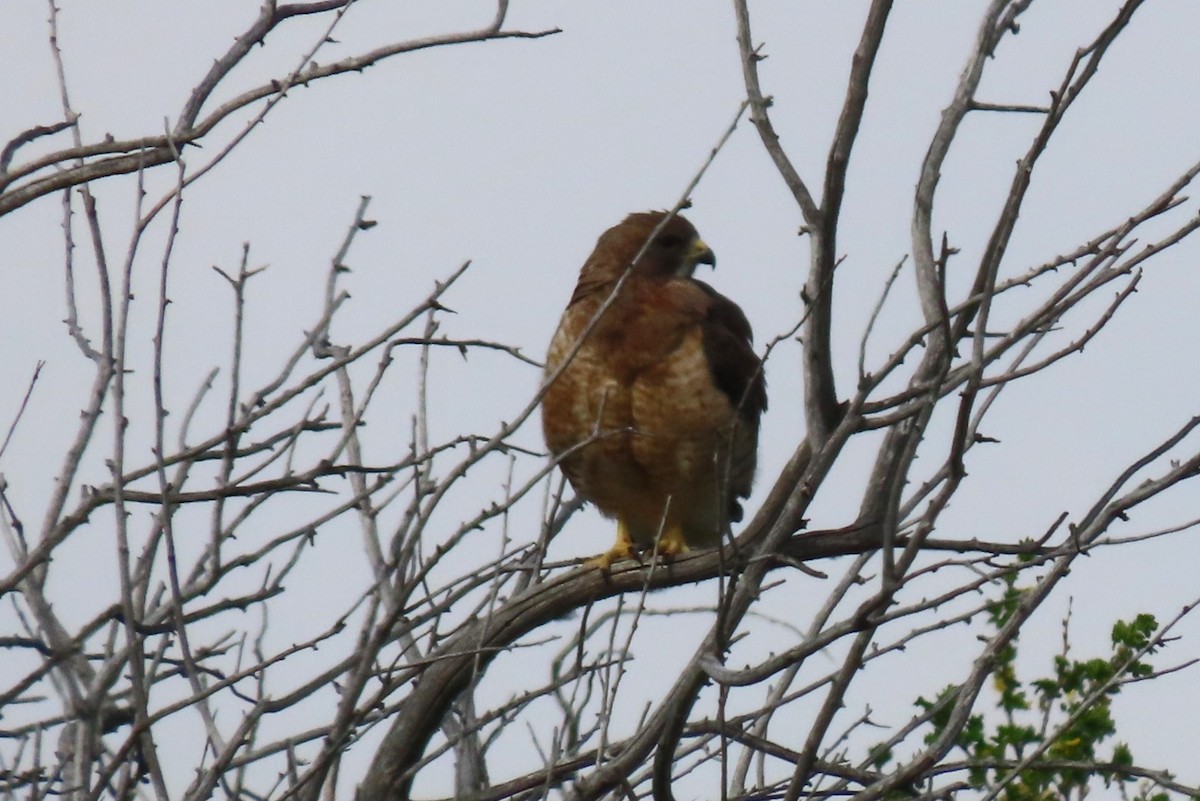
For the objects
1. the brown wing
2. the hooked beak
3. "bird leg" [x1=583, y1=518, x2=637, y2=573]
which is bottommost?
"bird leg" [x1=583, y1=518, x2=637, y2=573]

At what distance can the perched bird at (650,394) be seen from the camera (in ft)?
18.5

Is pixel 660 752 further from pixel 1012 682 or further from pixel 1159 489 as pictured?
pixel 1012 682

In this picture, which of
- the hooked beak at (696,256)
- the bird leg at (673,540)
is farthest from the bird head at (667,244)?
the bird leg at (673,540)

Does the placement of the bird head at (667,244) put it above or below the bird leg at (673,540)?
above

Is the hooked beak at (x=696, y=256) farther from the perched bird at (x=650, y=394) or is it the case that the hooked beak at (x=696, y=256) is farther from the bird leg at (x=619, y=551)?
the bird leg at (x=619, y=551)

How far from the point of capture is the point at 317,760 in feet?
10.1

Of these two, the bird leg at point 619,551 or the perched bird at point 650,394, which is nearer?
the bird leg at point 619,551

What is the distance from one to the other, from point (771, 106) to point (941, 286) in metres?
0.83

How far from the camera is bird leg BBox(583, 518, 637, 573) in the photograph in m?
5.46

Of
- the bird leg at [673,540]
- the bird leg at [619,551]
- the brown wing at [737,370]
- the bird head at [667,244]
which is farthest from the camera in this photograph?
the bird head at [667,244]

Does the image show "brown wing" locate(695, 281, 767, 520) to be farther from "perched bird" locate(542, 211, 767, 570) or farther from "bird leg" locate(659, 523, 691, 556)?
"bird leg" locate(659, 523, 691, 556)

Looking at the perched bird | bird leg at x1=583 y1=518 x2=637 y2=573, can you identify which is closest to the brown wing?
the perched bird

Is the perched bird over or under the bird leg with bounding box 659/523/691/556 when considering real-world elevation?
→ over

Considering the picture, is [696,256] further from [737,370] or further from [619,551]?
[619,551]
